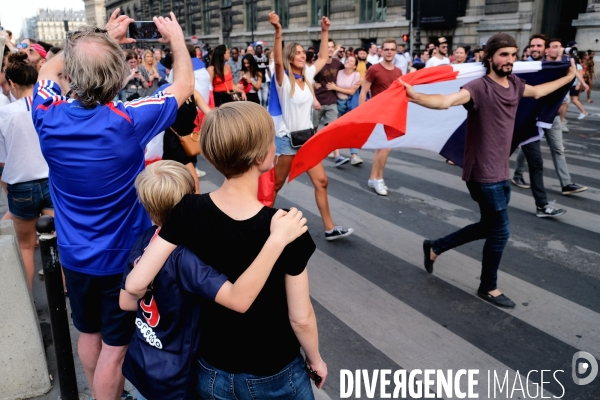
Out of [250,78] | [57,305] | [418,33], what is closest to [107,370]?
[57,305]

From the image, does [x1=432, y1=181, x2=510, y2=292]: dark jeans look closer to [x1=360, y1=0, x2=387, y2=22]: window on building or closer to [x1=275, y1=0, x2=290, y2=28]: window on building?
[x1=360, y1=0, x2=387, y2=22]: window on building

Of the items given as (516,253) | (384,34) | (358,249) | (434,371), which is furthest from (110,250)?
(384,34)

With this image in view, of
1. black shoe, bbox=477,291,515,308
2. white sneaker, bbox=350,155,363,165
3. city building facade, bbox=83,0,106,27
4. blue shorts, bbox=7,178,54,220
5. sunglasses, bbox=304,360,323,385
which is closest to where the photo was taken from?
sunglasses, bbox=304,360,323,385

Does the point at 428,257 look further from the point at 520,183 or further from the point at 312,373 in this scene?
the point at 520,183

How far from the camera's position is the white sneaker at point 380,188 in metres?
6.80

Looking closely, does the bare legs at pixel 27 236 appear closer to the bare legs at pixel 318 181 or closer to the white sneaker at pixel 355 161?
the bare legs at pixel 318 181

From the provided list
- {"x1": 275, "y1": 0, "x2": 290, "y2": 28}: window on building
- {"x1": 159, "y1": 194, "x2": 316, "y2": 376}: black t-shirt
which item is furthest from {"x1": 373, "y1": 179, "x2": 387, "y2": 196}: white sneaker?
{"x1": 275, "y1": 0, "x2": 290, "y2": 28}: window on building

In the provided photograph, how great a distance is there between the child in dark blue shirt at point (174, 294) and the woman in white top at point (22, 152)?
1.95 m

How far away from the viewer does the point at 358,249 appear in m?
5.09

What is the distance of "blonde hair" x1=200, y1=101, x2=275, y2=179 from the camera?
1.58 meters

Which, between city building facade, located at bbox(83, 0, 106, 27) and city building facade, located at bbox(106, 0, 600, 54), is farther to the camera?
city building facade, located at bbox(83, 0, 106, 27)

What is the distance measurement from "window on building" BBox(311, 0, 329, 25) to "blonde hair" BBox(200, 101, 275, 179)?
102 feet

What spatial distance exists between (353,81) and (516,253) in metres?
5.27

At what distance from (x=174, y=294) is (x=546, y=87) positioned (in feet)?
11.6
